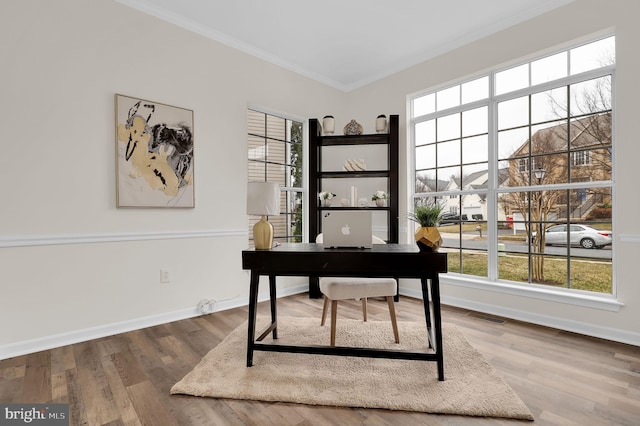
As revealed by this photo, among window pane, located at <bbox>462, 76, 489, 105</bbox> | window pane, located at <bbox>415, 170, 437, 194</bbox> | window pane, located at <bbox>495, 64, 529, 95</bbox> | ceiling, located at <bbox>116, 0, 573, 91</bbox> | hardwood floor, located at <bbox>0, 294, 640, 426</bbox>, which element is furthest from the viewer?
window pane, located at <bbox>415, 170, 437, 194</bbox>

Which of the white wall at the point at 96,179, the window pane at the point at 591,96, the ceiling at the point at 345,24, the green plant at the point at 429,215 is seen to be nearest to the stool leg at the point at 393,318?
the green plant at the point at 429,215

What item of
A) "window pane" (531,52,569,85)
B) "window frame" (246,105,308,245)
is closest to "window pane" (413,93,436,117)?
"window pane" (531,52,569,85)

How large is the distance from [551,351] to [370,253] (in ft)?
5.32

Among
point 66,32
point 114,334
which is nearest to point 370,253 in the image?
point 114,334

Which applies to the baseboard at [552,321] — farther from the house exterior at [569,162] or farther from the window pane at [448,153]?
the window pane at [448,153]

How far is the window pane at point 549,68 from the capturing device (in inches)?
114

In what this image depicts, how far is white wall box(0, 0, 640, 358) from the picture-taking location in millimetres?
2354

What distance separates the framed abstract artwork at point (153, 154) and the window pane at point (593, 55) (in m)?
3.59

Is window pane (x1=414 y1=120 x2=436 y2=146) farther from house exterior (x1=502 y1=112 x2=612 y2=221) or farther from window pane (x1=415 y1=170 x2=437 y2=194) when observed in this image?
house exterior (x1=502 y1=112 x2=612 y2=221)

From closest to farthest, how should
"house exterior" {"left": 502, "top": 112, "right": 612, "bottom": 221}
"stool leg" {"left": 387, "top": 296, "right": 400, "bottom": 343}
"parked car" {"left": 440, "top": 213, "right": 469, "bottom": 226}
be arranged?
"stool leg" {"left": 387, "top": 296, "right": 400, "bottom": 343}, "house exterior" {"left": 502, "top": 112, "right": 612, "bottom": 221}, "parked car" {"left": 440, "top": 213, "right": 469, "bottom": 226}

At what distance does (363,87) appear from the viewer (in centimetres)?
450

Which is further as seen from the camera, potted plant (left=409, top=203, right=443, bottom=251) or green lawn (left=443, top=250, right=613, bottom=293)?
green lawn (left=443, top=250, right=613, bottom=293)

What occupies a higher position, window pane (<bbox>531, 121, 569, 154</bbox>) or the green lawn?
window pane (<bbox>531, 121, 569, 154</bbox>)

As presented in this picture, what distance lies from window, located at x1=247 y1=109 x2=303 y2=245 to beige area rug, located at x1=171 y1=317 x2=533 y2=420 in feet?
5.94
